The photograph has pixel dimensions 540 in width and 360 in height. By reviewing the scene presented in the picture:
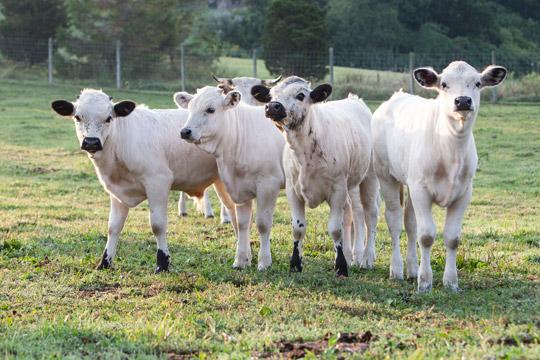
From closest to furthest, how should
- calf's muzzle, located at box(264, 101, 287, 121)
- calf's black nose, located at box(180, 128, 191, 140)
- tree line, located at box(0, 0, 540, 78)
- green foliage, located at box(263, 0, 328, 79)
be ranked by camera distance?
calf's muzzle, located at box(264, 101, 287, 121) < calf's black nose, located at box(180, 128, 191, 140) < green foliage, located at box(263, 0, 328, 79) < tree line, located at box(0, 0, 540, 78)

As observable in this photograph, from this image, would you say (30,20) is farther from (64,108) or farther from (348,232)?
(348,232)

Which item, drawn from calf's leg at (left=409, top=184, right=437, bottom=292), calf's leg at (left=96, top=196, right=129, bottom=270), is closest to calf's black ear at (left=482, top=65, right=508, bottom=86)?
calf's leg at (left=409, top=184, right=437, bottom=292)

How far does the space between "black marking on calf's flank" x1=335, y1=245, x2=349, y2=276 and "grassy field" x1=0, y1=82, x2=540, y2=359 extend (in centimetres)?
21

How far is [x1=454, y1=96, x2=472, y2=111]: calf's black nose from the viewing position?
8.94 m

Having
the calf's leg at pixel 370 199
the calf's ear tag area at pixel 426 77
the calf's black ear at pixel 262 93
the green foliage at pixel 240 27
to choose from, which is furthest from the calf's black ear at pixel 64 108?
the green foliage at pixel 240 27

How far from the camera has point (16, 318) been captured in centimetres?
829

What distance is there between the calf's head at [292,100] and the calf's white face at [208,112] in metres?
0.64

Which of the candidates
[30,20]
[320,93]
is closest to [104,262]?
[320,93]

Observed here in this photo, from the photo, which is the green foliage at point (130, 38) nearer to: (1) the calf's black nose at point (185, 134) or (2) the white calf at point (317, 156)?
(2) the white calf at point (317, 156)

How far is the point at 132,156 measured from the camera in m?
10.8

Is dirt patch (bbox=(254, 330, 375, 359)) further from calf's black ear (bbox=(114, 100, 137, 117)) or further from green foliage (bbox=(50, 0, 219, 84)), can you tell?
green foliage (bbox=(50, 0, 219, 84))

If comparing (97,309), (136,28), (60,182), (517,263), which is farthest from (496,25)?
(97,309)

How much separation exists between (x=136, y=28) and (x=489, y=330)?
3469 cm

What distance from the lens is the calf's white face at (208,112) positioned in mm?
10766
